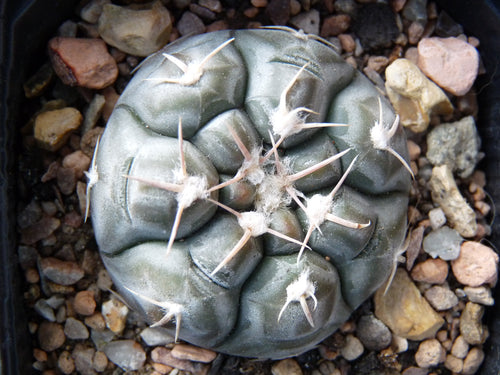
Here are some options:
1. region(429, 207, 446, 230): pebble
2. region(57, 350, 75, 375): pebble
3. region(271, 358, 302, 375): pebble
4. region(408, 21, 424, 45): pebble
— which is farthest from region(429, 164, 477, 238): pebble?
region(57, 350, 75, 375): pebble

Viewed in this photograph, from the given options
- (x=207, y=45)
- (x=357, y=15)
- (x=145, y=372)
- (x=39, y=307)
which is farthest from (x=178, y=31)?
(x=145, y=372)

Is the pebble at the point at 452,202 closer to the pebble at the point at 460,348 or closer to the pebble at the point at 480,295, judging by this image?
the pebble at the point at 480,295

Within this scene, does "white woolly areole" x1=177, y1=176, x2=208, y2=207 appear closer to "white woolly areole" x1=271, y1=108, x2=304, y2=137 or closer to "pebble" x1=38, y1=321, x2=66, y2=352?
"white woolly areole" x1=271, y1=108, x2=304, y2=137

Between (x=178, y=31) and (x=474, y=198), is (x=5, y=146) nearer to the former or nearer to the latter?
(x=178, y=31)

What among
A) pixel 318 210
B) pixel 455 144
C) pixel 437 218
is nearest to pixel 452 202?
pixel 437 218

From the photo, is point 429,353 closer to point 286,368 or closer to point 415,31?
point 286,368

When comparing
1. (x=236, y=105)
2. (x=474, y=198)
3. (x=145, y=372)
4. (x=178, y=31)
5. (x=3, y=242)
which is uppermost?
(x=236, y=105)
